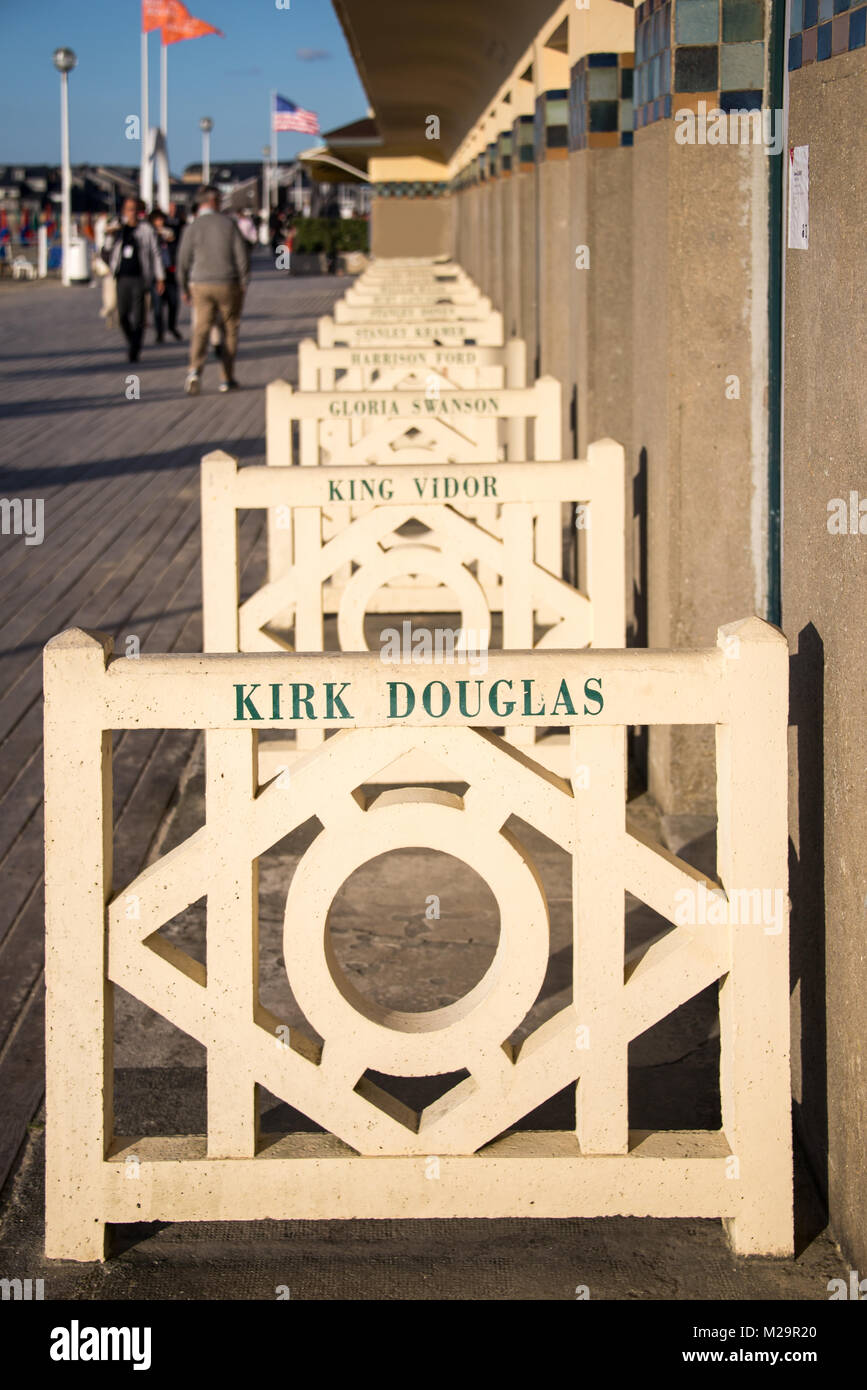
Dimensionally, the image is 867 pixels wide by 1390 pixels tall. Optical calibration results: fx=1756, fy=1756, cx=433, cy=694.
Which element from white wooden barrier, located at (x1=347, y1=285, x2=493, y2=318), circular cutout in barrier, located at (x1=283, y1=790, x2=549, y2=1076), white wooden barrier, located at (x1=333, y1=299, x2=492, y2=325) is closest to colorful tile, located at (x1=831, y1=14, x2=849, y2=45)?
circular cutout in barrier, located at (x1=283, y1=790, x2=549, y2=1076)

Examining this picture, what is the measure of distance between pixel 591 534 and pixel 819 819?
81.2 inches

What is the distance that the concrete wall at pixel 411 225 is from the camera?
125ft

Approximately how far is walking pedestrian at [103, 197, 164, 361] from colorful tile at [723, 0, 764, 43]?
1319 cm

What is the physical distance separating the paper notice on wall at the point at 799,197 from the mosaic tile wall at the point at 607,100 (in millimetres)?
4147

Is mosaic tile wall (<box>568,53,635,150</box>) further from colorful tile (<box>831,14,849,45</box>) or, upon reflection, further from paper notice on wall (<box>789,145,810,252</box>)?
colorful tile (<box>831,14,849,45</box>)

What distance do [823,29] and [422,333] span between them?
636 centimetres

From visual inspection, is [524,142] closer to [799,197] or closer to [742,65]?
[742,65]

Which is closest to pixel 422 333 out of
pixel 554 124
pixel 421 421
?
pixel 554 124

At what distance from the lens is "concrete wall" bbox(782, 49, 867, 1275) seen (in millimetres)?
2807

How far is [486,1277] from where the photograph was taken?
2865 millimetres

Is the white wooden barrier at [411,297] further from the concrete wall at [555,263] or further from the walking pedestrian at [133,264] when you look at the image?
the walking pedestrian at [133,264]

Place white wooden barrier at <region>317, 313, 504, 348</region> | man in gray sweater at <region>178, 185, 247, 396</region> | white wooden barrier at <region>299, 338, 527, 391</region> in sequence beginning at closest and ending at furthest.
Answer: white wooden barrier at <region>299, 338, 527, 391</region>
white wooden barrier at <region>317, 313, 504, 348</region>
man in gray sweater at <region>178, 185, 247, 396</region>

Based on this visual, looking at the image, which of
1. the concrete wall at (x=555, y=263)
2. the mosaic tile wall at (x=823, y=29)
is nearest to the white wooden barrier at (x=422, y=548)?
the mosaic tile wall at (x=823, y=29)

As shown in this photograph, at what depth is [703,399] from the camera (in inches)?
197
